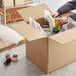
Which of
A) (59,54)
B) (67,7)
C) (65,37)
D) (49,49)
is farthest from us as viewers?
(67,7)

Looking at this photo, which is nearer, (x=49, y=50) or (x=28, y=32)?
(x=28, y=32)

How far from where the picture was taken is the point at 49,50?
191 cm

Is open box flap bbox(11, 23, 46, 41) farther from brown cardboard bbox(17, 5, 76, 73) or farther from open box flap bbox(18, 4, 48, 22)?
open box flap bbox(18, 4, 48, 22)

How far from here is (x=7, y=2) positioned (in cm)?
294

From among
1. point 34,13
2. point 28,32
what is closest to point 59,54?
point 28,32

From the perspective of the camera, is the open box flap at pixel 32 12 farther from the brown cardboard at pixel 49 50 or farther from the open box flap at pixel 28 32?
the open box flap at pixel 28 32

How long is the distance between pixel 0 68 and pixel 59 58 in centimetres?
69

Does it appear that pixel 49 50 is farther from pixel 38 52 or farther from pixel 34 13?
pixel 34 13

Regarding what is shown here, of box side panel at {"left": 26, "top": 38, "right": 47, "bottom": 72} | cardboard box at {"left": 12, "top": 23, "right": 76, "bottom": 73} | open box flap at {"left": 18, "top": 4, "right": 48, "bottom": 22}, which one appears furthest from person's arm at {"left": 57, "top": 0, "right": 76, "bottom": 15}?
box side panel at {"left": 26, "top": 38, "right": 47, "bottom": 72}

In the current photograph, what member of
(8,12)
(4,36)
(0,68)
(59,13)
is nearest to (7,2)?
(8,12)

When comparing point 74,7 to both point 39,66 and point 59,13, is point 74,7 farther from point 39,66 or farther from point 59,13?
point 39,66

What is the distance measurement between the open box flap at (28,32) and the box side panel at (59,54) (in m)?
0.20

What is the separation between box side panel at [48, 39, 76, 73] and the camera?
193 centimetres

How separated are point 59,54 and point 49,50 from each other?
0.16 m
